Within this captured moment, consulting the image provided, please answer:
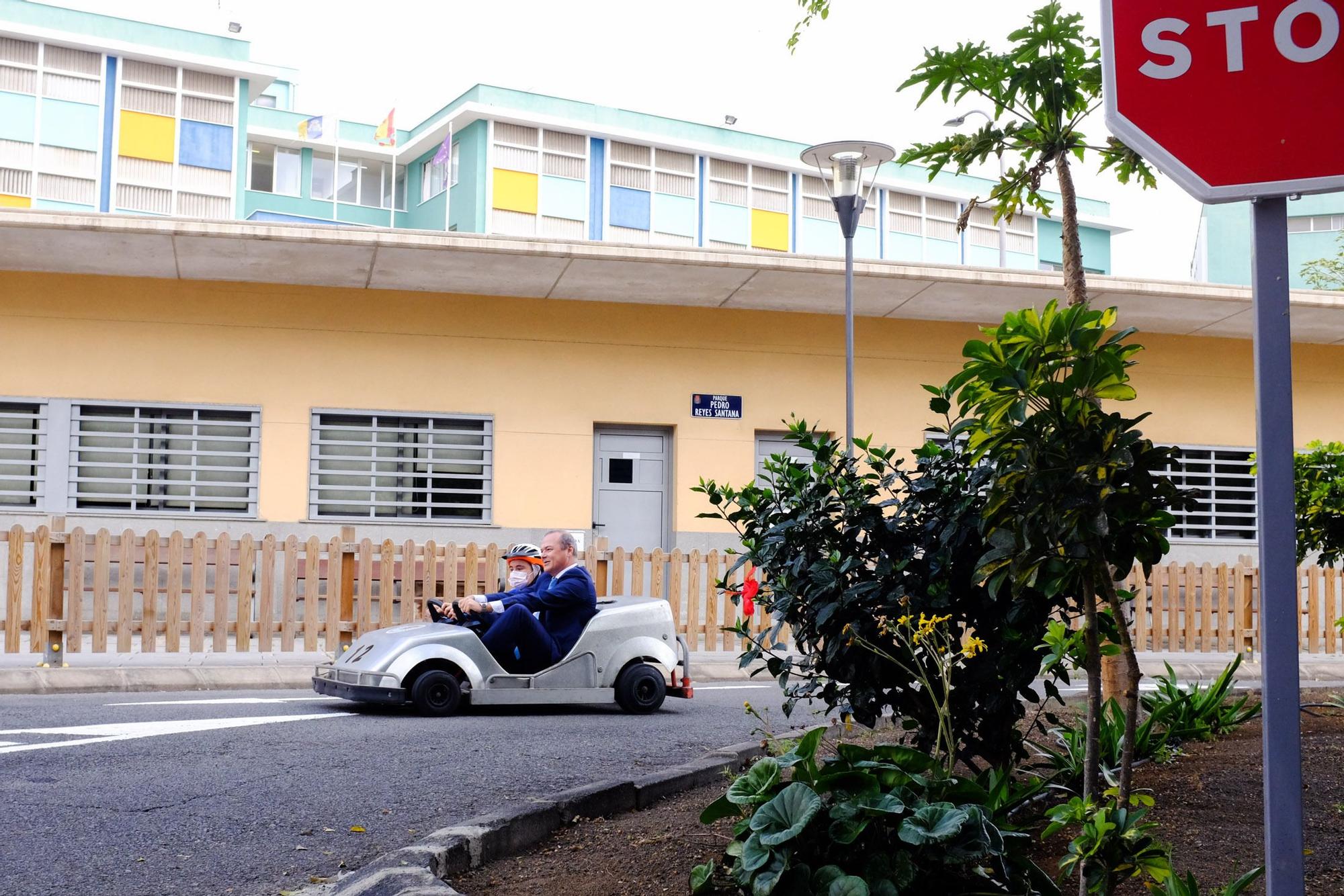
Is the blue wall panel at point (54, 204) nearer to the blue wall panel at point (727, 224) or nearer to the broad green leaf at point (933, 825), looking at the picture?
the blue wall panel at point (727, 224)

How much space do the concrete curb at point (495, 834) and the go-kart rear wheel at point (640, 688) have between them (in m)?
3.41

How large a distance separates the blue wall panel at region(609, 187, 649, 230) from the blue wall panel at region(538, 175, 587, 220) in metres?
1.07

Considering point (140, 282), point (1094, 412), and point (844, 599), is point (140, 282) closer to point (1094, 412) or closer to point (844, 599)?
point (844, 599)

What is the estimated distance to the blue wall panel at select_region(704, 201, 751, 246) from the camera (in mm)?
46312

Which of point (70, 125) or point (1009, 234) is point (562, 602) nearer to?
point (70, 125)

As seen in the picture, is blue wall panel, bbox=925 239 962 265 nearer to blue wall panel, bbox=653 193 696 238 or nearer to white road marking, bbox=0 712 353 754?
blue wall panel, bbox=653 193 696 238

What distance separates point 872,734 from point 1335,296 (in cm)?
1444

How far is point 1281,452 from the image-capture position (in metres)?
1.79

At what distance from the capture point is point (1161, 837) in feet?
12.6

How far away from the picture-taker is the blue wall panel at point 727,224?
46312 millimetres

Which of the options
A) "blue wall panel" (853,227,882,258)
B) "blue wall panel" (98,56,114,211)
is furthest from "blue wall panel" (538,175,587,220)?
"blue wall panel" (98,56,114,211)

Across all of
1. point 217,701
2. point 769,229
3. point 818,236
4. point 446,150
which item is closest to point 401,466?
point 217,701

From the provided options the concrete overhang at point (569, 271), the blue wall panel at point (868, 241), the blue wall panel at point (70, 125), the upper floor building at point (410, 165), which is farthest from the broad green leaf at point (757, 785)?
the blue wall panel at point (868, 241)

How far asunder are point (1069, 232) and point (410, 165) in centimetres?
4749
